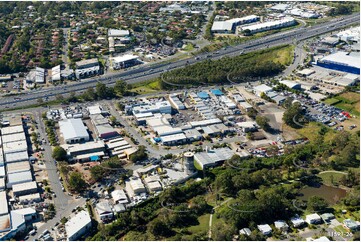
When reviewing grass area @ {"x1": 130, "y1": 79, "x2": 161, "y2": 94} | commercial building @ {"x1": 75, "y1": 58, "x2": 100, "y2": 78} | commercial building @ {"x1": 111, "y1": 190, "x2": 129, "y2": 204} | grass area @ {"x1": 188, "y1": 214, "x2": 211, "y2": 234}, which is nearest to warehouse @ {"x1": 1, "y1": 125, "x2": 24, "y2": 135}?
commercial building @ {"x1": 111, "y1": 190, "x2": 129, "y2": 204}

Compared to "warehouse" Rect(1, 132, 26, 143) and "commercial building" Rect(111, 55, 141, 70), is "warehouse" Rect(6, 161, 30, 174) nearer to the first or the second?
"warehouse" Rect(1, 132, 26, 143)

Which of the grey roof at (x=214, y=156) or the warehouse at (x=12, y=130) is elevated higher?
the warehouse at (x=12, y=130)

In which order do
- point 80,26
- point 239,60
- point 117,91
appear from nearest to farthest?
point 117,91, point 239,60, point 80,26

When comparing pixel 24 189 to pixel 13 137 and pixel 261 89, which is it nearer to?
pixel 13 137

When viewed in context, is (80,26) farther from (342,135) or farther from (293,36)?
(342,135)

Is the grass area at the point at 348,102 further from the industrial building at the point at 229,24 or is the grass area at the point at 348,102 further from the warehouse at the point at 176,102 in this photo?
the industrial building at the point at 229,24

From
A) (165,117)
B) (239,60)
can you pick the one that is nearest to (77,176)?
(165,117)

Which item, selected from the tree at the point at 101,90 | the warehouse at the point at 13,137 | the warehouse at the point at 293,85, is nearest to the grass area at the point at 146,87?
the tree at the point at 101,90
